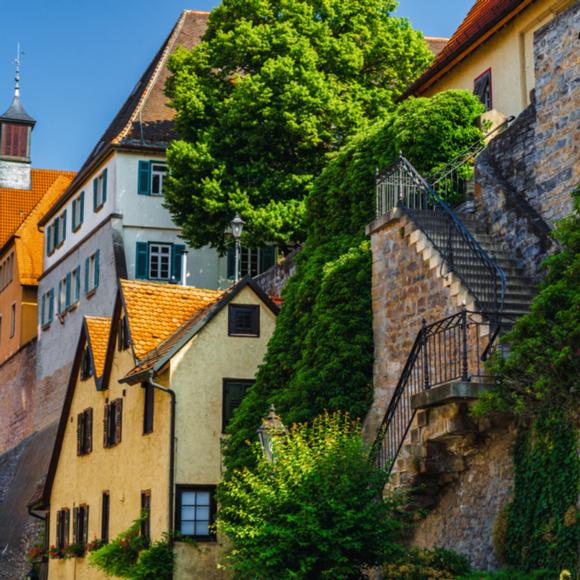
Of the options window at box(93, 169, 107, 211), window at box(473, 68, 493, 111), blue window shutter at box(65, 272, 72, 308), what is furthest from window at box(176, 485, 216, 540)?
blue window shutter at box(65, 272, 72, 308)

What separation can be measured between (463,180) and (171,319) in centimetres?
975

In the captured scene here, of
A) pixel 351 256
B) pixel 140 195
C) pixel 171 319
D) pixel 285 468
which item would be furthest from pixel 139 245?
pixel 285 468

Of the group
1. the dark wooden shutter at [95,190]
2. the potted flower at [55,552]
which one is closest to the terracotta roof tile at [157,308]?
the potted flower at [55,552]

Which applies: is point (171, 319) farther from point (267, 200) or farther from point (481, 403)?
point (481, 403)

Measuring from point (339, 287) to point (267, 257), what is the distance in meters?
21.3

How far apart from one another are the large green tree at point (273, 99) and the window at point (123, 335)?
8073 millimetres

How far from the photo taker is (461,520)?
17578 millimetres

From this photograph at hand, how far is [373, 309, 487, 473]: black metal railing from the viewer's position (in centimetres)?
1792

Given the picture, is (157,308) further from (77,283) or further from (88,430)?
(77,283)

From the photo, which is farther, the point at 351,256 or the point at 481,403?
the point at 351,256

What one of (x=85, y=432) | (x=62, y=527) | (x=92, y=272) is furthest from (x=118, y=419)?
(x=92, y=272)

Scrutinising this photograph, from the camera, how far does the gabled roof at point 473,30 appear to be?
99.1 ft

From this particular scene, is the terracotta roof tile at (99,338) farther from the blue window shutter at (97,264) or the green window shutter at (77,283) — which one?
the green window shutter at (77,283)

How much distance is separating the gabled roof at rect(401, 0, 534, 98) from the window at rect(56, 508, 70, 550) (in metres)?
14.3
